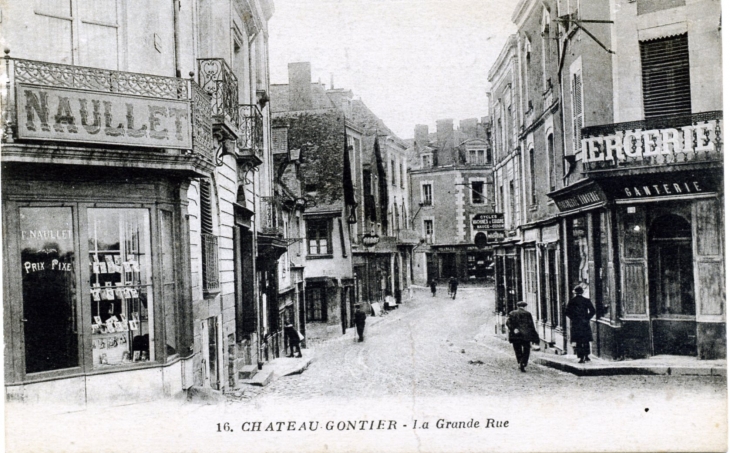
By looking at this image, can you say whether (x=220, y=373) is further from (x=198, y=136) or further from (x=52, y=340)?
(x=198, y=136)

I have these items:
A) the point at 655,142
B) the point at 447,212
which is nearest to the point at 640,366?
the point at 655,142

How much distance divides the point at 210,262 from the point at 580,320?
17.0ft

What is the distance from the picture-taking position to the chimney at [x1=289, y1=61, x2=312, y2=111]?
8.40 metres

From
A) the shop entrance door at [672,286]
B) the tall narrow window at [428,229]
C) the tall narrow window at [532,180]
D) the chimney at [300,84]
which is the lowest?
the shop entrance door at [672,286]

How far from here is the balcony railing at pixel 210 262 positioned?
7738mm

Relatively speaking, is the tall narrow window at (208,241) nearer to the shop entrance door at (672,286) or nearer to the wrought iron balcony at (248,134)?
the wrought iron balcony at (248,134)

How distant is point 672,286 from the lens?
315 inches

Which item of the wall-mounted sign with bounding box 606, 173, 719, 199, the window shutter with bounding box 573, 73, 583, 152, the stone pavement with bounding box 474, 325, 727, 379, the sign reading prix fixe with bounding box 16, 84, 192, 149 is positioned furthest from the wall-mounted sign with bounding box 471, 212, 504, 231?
the sign reading prix fixe with bounding box 16, 84, 192, 149

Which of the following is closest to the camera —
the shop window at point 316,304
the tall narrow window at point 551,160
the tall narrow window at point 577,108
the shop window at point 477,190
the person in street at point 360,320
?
the tall narrow window at point 577,108

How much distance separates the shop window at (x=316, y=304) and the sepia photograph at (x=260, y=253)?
920 cm

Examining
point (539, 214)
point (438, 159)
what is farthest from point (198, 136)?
point (438, 159)

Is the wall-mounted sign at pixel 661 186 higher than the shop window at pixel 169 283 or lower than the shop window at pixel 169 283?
higher

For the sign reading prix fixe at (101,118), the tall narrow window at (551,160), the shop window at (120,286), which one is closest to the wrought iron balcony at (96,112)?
the sign reading prix fixe at (101,118)

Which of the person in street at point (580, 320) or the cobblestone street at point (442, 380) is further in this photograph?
the person in street at point (580, 320)
